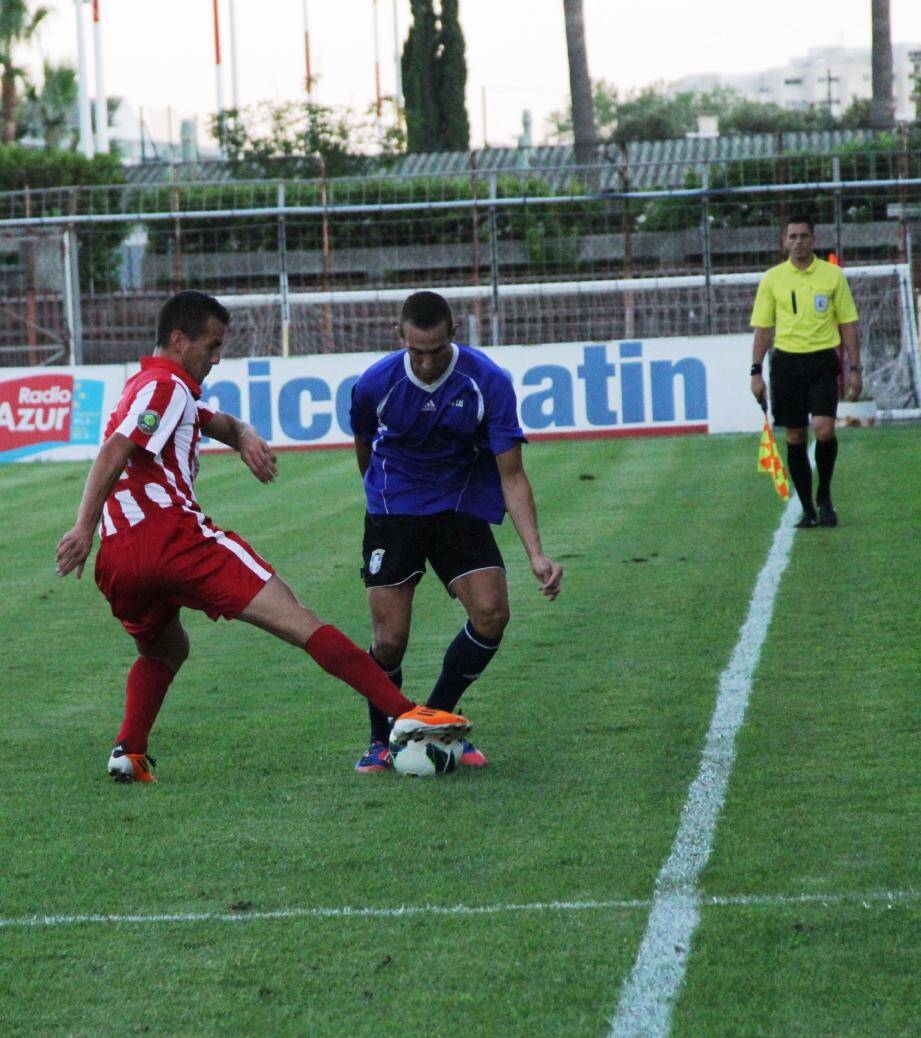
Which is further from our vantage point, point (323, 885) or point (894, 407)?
point (894, 407)

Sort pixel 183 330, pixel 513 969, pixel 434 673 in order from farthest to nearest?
pixel 434 673 → pixel 183 330 → pixel 513 969

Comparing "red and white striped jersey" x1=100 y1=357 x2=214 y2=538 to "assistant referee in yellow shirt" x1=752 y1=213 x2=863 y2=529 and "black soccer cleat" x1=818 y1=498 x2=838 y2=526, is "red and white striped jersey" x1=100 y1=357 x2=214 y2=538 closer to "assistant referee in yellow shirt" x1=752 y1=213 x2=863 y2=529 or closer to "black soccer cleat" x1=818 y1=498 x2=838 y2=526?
"assistant referee in yellow shirt" x1=752 y1=213 x2=863 y2=529

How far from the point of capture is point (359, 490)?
1574 centimetres

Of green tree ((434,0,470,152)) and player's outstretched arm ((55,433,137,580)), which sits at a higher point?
green tree ((434,0,470,152))

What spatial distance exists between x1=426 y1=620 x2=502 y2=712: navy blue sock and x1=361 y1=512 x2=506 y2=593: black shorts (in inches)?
8.5

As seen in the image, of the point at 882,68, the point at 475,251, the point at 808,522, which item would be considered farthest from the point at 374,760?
the point at 882,68

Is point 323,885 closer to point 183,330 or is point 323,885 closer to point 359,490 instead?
point 183,330

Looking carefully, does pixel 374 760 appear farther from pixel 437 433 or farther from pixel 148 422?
pixel 148 422

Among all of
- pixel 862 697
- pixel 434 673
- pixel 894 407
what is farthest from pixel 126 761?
pixel 894 407

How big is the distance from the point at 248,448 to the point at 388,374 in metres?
0.54

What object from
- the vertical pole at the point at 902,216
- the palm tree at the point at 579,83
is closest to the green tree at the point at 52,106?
the palm tree at the point at 579,83

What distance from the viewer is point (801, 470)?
1186 centimetres

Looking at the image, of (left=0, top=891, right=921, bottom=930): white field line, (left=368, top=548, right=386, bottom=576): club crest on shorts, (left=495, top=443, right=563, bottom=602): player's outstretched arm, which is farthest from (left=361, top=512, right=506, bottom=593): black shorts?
(left=0, top=891, right=921, bottom=930): white field line

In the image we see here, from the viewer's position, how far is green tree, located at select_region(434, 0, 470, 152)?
50.0 m
